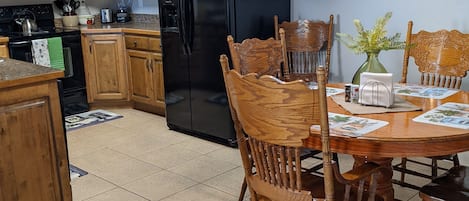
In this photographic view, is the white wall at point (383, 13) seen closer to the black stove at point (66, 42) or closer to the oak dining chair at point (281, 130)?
the oak dining chair at point (281, 130)

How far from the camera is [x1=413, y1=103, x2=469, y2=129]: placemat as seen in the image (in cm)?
190

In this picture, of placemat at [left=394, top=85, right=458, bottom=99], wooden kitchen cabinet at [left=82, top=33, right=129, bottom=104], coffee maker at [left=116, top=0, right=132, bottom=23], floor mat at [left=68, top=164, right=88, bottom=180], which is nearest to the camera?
placemat at [left=394, top=85, right=458, bottom=99]

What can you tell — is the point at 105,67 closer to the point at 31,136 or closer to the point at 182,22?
the point at 182,22

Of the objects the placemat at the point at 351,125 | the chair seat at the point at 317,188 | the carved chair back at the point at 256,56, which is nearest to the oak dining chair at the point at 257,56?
the carved chair back at the point at 256,56

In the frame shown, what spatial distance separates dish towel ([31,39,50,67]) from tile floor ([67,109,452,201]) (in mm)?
750

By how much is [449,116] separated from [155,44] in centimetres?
314

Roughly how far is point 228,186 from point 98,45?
2.57 metres

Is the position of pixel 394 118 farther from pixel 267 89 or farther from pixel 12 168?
pixel 12 168

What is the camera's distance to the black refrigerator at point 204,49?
3.67 meters

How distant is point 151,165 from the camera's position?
3.56 meters

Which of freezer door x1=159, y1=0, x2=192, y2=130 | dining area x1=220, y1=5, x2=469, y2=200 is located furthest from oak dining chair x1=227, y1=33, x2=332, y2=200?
freezer door x1=159, y1=0, x2=192, y2=130

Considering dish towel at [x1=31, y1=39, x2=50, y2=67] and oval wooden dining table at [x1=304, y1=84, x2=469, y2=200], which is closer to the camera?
oval wooden dining table at [x1=304, y1=84, x2=469, y2=200]

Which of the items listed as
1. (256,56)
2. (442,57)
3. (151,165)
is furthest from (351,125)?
(151,165)

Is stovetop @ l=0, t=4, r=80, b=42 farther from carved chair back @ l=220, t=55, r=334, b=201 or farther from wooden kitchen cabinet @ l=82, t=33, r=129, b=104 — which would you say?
carved chair back @ l=220, t=55, r=334, b=201
